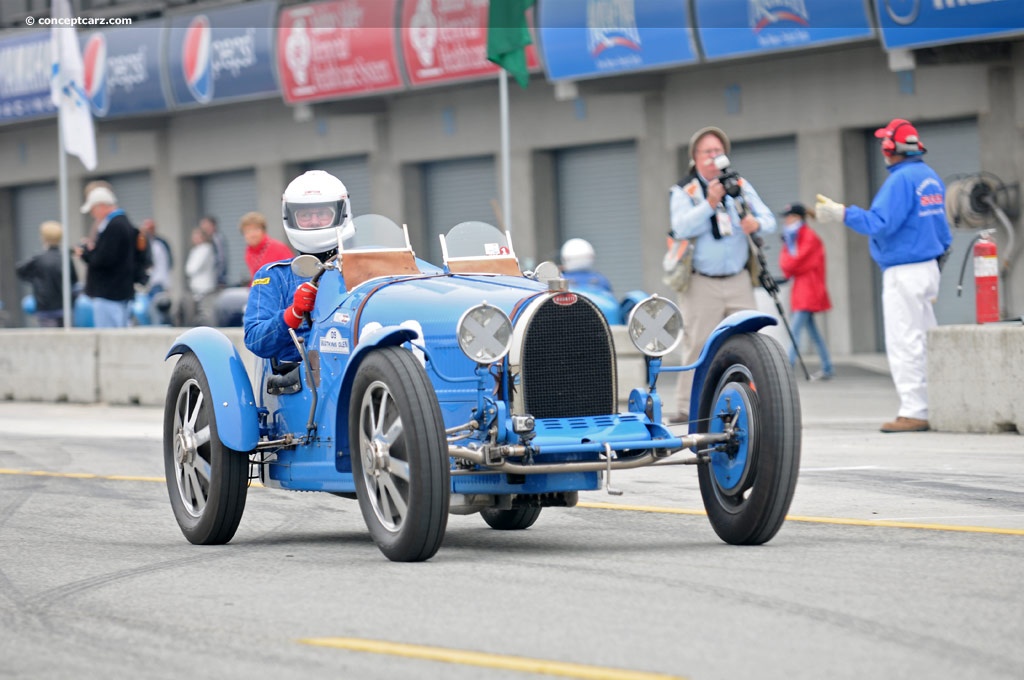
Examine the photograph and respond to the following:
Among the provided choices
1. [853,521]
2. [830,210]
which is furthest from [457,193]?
[853,521]

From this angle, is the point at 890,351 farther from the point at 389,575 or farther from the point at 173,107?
the point at 173,107

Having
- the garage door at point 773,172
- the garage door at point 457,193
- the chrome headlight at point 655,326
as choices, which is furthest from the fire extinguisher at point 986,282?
the garage door at point 457,193

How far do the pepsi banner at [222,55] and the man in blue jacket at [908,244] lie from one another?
16.1 m

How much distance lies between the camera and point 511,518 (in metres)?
9.22

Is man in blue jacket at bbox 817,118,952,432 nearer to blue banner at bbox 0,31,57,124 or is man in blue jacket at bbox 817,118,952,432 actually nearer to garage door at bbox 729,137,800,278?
garage door at bbox 729,137,800,278

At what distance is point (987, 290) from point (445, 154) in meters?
15.2

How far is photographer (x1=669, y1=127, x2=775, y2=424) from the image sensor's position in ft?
42.7

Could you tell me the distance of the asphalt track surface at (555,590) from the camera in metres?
5.68

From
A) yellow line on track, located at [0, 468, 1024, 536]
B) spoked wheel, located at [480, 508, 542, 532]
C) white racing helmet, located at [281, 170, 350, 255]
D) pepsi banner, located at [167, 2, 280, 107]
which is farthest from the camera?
pepsi banner, located at [167, 2, 280, 107]

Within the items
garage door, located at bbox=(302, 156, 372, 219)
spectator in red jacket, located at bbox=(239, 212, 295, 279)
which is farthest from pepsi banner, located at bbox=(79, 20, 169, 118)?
spectator in red jacket, located at bbox=(239, 212, 295, 279)

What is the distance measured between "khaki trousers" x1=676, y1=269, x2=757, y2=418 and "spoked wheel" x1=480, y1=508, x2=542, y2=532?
4262mm

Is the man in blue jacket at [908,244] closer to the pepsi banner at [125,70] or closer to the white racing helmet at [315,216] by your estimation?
the white racing helmet at [315,216]

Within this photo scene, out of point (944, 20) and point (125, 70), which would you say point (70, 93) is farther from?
point (944, 20)

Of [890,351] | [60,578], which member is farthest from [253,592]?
[890,351]
